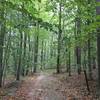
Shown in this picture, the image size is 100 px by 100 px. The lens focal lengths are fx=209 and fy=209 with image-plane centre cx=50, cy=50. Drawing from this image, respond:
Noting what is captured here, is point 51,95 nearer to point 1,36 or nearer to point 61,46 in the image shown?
point 1,36

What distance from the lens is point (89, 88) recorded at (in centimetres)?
1352

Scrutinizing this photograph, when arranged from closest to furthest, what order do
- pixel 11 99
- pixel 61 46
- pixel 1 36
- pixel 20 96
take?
pixel 11 99
pixel 20 96
pixel 1 36
pixel 61 46

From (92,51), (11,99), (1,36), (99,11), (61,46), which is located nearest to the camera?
(99,11)

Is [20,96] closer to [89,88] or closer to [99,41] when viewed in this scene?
[89,88]

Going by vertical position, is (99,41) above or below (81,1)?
below

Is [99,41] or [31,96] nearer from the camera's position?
[99,41]

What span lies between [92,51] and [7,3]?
13791 mm

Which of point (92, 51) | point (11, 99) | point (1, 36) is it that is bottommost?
point (11, 99)

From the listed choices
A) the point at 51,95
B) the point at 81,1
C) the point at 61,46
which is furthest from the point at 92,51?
the point at 81,1

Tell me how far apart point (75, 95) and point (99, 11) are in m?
5.33

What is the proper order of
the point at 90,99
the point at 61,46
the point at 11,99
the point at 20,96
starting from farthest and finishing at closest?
the point at 61,46 → the point at 20,96 → the point at 11,99 → the point at 90,99

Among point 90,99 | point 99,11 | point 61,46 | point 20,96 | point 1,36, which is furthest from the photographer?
point 61,46

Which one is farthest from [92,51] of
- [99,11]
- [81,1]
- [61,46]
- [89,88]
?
[81,1]

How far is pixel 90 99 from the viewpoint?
11.3m
